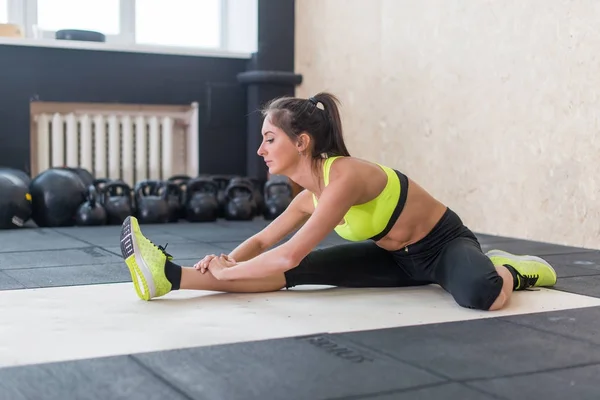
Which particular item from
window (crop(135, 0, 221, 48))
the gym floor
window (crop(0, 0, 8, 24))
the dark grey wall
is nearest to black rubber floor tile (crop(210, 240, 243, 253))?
the gym floor

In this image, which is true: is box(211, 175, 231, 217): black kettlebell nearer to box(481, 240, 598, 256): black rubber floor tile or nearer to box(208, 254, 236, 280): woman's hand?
box(481, 240, 598, 256): black rubber floor tile

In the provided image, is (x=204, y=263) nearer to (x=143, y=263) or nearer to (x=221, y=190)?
(x=143, y=263)

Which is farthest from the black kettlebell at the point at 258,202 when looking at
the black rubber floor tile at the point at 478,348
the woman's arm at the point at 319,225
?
the black rubber floor tile at the point at 478,348

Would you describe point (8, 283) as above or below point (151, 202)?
above

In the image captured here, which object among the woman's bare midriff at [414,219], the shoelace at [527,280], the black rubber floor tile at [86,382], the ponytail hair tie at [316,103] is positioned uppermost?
the ponytail hair tie at [316,103]

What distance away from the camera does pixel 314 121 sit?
92.7 inches

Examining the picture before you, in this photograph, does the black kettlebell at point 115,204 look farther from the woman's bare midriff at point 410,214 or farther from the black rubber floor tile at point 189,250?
the woman's bare midriff at point 410,214

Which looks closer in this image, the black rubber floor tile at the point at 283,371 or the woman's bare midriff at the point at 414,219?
the black rubber floor tile at the point at 283,371

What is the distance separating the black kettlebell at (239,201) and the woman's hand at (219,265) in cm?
292

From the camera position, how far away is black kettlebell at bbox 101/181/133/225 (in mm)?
5043

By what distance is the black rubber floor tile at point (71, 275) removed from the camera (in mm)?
2811

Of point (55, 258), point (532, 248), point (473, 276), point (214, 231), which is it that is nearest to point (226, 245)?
point (214, 231)

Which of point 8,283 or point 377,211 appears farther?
point 8,283

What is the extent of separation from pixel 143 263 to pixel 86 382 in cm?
82
